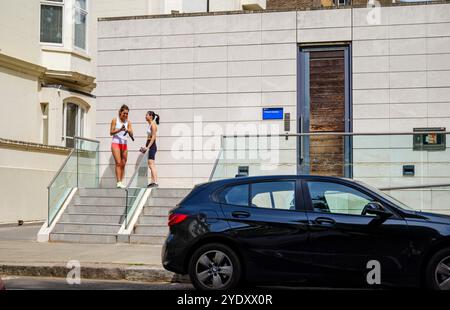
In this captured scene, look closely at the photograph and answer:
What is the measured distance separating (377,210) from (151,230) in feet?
21.7

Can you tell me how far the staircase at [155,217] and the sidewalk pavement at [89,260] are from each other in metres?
0.35

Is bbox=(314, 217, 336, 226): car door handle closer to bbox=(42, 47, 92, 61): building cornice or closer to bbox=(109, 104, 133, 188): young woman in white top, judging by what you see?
bbox=(109, 104, 133, 188): young woman in white top

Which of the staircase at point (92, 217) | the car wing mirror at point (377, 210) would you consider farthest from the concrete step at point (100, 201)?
the car wing mirror at point (377, 210)

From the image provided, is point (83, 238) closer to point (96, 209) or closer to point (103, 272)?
point (96, 209)

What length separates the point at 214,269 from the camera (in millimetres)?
8305

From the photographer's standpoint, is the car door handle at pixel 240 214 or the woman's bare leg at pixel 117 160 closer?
the car door handle at pixel 240 214

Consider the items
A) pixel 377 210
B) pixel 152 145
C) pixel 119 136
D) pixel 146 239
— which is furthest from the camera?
pixel 119 136

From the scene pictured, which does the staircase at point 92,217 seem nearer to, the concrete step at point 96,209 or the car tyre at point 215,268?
the concrete step at point 96,209

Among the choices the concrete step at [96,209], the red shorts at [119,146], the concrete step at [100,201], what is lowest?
the concrete step at [96,209]

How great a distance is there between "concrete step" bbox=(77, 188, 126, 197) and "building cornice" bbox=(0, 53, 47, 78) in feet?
22.3

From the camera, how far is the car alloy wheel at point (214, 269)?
8.23 m

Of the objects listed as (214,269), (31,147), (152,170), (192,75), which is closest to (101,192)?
(152,170)
